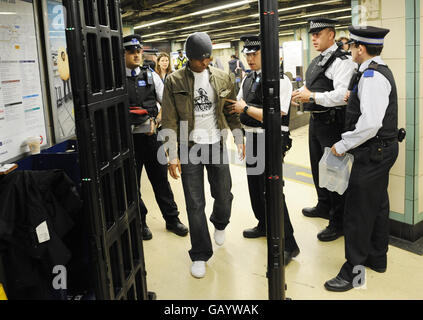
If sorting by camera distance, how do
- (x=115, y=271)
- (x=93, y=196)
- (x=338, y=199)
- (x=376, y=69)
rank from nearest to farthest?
1. (x=93, y=196)
2. (x=115, y=271)
3. (x=376, y=69)
4. (x=338, y=199)

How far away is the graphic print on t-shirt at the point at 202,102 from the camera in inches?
108

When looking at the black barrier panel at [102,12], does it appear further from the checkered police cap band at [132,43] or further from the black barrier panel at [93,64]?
the checkered police cap band at [132,43]

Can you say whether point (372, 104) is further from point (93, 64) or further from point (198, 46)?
point (93, 64)

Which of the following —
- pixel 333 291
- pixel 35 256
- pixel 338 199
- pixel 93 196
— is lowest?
pixel 333 291

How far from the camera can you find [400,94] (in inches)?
123

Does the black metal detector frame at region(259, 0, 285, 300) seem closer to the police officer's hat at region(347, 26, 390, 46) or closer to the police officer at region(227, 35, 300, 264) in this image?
the police officer at region(227, 35, 300, 264)

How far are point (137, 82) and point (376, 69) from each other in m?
1.98

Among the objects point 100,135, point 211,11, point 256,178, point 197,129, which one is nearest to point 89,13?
point 100,135

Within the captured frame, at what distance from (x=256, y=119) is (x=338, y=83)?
0.79 metres

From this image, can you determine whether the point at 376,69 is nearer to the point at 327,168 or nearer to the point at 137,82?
the point at 327,168

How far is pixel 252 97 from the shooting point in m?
3.01

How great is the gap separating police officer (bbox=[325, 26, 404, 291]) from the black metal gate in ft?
4.61

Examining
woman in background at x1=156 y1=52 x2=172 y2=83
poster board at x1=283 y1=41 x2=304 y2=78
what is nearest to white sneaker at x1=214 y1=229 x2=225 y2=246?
woman in background at x1=156 y1=52 x2=172 y2=83

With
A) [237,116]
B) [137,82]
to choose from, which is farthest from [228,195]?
[137,82]
